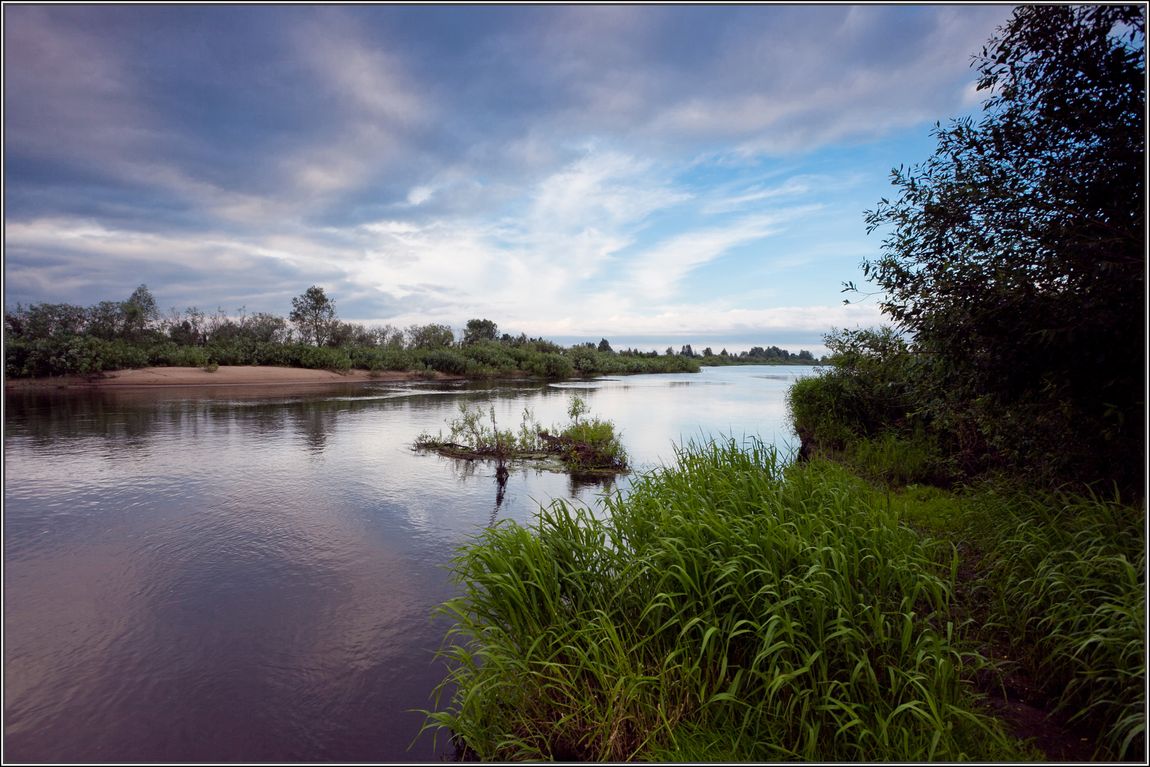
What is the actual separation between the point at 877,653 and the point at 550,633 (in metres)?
1.91

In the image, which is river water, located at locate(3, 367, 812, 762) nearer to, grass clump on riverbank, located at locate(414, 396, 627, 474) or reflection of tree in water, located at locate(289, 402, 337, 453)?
reflection of tree in water, located at locate(289, 402, 337, 453)

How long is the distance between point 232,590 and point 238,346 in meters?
35.7

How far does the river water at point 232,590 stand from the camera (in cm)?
350

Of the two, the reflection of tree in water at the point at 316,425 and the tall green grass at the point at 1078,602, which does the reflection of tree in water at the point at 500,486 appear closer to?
the reflection of tree in water at the point at 316,425

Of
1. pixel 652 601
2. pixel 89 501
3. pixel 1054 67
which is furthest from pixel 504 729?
pixel 89 501

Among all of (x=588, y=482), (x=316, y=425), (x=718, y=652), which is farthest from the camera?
(x=316, y=425)

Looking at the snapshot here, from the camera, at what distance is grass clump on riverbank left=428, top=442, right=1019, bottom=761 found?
2.79 metres

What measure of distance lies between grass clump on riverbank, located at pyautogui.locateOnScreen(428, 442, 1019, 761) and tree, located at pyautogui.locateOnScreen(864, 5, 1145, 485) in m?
1.44

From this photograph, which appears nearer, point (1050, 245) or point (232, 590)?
point (1050, 245)

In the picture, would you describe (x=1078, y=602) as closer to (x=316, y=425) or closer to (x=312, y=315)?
(x=316, y=425)

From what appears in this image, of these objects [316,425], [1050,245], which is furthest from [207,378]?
[1050,245]

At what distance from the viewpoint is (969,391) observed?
190 inches

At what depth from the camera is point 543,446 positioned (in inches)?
484

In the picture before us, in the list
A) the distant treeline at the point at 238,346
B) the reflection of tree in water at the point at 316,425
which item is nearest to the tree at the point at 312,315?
the distant treeline at the point at 238,346
